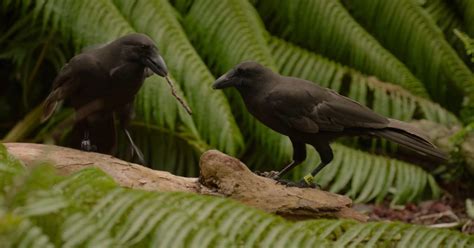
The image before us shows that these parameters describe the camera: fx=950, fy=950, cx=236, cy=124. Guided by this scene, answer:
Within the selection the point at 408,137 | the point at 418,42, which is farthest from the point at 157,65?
the point at 418,42

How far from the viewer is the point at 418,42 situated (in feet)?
14.1

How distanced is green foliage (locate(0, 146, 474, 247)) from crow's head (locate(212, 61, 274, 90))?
2.54ft

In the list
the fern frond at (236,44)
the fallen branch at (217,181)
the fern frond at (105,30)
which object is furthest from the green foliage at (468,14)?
the fallen branch at (217,181)

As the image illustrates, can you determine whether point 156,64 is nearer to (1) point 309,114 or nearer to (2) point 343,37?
(1) point 309,114

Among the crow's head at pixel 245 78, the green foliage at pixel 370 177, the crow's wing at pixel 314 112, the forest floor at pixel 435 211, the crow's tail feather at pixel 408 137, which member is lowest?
the forest floor at pixel 435 211

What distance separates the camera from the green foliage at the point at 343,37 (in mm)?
4176

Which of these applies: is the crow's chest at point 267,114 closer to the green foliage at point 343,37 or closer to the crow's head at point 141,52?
the crow's head at point 141,52

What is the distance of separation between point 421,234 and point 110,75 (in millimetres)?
999

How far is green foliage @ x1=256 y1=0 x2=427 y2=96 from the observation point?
4.18m

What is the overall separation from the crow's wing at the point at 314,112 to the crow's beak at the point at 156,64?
310 millimetres

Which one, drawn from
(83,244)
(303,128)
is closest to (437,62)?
(303,128)

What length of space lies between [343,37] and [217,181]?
74.2 inches

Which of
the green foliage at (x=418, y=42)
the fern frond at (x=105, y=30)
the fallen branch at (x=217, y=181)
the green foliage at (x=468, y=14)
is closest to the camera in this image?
the fallen branch at (x=217, y=181)

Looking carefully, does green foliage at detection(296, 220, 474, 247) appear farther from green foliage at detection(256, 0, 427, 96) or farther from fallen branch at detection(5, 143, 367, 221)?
green foliage at detection(256, 0, 427, 96)
